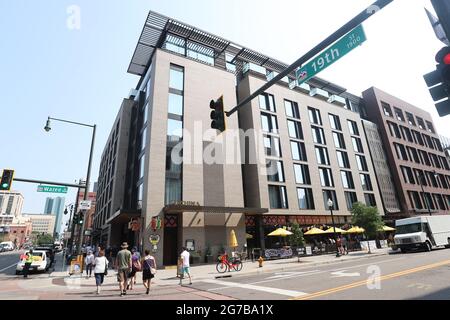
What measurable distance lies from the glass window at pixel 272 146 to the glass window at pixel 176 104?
38.5ft

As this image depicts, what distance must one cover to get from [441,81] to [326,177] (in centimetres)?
3583

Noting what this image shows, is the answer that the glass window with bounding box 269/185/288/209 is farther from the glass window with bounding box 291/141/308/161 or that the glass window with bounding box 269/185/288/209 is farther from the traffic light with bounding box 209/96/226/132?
the traffic light with bounding box 209/96/226/132

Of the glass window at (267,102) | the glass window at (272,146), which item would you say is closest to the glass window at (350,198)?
the glass window at (272,146)

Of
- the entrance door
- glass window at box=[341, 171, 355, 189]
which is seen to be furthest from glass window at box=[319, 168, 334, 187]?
the entrance door

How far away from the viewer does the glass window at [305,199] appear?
34125 millimetres

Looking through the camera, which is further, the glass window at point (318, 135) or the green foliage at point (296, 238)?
the glass window at point (318, 135)

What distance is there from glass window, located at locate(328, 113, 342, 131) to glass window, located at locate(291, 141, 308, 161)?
9906 mm

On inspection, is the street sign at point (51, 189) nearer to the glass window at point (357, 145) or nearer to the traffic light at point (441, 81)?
the traffic light at point (441, 81)

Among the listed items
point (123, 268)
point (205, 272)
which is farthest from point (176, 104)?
point (123, 268)

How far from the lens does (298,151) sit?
37125mm

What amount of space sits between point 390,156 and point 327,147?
60.0 feet

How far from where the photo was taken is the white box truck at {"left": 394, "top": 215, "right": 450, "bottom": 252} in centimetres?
2358

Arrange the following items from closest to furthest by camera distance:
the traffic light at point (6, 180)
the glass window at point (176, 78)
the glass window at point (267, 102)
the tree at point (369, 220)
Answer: the traffic light at point (6, 180), the glass window at point (176, 78), the tree at point (369, 220), the glass window at point (267, 102)

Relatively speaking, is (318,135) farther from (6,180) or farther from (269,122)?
(6,180)
